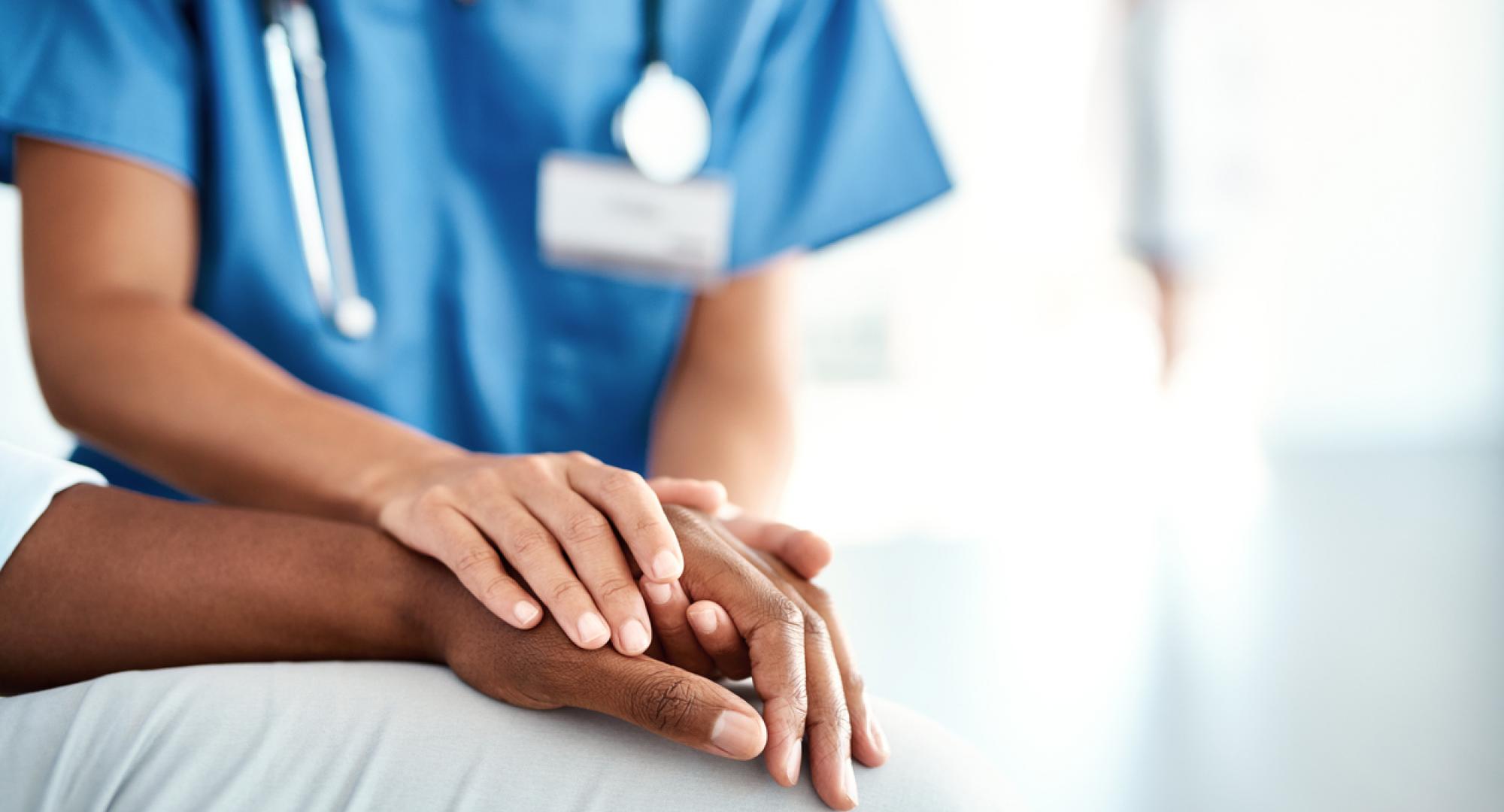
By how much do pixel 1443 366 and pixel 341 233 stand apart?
414 cm

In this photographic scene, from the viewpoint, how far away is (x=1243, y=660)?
1636 mm

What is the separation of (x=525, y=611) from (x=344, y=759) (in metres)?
0.10

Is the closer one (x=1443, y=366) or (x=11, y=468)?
(x=11, y=468)

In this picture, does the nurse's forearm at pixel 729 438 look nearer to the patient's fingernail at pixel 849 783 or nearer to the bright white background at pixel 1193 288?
the patient's fingernail at pixel 849 783

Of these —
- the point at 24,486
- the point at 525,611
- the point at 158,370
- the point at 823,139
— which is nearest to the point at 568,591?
the point at 525,611

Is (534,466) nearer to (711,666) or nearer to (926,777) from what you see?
(711,666)

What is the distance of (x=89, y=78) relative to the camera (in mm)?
Result: 809

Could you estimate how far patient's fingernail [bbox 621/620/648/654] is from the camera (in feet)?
1.69

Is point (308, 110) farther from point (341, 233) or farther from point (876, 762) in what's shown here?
point (876, 762)

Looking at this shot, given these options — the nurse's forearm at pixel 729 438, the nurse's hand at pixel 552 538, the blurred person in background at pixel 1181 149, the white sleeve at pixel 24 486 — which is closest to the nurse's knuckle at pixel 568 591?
the nurse's hand at pixel 552 538

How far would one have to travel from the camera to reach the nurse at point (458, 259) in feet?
2.21

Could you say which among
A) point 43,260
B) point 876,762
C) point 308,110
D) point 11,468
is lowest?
point 876,762

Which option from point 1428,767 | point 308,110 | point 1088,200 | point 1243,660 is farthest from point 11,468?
point 1088,200

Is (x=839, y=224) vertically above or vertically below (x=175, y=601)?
above
